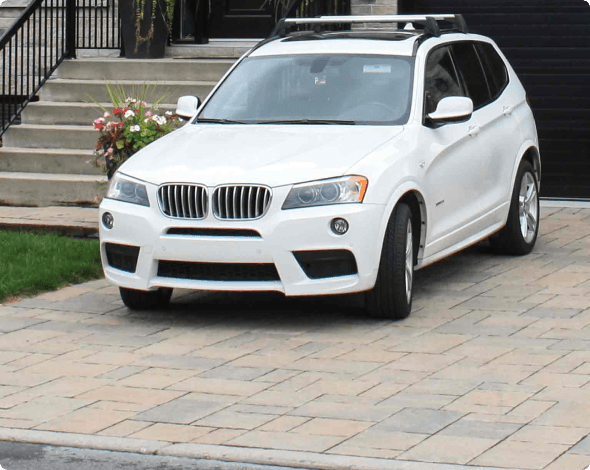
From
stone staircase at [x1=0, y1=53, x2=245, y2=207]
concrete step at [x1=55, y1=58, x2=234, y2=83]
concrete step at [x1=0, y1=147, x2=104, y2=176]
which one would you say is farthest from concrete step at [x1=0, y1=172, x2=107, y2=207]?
concrete step at [x1=55, y1=58, x2=234, y2=83]

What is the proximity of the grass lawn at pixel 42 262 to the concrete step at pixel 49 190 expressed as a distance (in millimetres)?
1312

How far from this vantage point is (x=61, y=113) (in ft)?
44.4

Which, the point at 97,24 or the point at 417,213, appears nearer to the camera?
the point at 417,213

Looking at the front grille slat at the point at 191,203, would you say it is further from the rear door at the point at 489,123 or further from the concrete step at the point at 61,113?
the concrete step at the point at 61,113

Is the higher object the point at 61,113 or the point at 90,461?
the point at 61,113

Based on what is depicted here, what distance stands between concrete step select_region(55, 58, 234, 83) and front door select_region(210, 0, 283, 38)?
2.61m

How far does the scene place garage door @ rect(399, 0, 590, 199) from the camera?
14.0 meters

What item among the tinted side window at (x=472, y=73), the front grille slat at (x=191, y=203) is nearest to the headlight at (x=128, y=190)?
the front grille slat at (x=191, y=203)

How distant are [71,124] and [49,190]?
4.56 feet

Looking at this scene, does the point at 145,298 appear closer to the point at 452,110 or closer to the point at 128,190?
the point at 128,190

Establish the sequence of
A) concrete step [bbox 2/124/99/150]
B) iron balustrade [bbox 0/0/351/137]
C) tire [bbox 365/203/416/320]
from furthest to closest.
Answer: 1. iron balustrade [bbox 0/0/351/137]
2. concrete step [bbox 2/124/99/150]
3. tire [bbox 365/203/416/320]

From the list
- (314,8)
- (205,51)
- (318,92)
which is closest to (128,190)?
(318,92)

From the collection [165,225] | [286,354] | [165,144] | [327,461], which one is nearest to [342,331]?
[286,354]

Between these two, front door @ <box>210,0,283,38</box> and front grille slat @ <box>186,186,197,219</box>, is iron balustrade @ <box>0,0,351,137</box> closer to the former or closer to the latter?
front door @ <box>210,0,283,38</box>
